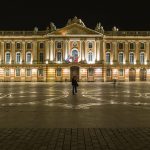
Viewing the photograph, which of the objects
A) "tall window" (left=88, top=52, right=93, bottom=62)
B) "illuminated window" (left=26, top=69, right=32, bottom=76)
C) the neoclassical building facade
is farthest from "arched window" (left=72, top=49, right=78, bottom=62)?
"illuminated window" (left=26, top=69, right=32, bottom=76)

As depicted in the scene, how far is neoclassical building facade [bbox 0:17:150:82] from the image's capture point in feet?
285

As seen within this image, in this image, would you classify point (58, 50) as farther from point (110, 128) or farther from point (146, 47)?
point (110, 128)

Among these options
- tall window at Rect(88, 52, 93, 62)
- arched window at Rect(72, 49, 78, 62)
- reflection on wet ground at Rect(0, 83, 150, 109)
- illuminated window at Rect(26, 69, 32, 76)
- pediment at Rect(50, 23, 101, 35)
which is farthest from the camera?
illuminated window at Rect(26, 69, 32, 76)

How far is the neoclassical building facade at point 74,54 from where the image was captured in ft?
285

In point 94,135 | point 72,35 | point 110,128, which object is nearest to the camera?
point 94,135

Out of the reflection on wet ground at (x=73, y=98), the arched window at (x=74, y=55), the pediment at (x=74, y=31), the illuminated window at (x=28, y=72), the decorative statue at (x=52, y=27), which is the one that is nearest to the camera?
the reflection on wet ground at (x=73, y=98)

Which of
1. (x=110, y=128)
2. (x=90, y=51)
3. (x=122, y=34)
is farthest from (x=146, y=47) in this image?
(x=110, y=128)

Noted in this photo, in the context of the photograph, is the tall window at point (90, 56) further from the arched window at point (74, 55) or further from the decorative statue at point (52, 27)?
the decorative statue at point (52, 27)

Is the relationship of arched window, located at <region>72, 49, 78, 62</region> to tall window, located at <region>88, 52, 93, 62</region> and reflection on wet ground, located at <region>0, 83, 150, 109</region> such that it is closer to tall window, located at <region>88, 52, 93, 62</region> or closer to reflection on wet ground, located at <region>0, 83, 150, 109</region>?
tall window, located at <region>88, 52, 93, 62</region>

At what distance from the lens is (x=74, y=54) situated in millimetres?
87500

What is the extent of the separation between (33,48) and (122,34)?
85.2 feet

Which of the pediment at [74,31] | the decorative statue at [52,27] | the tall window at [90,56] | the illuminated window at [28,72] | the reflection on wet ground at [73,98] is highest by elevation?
the decorative statue at [52,27]

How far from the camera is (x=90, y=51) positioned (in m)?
87.6

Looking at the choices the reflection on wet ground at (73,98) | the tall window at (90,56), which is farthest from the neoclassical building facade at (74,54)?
the reflection on wet ground at (73,98)
